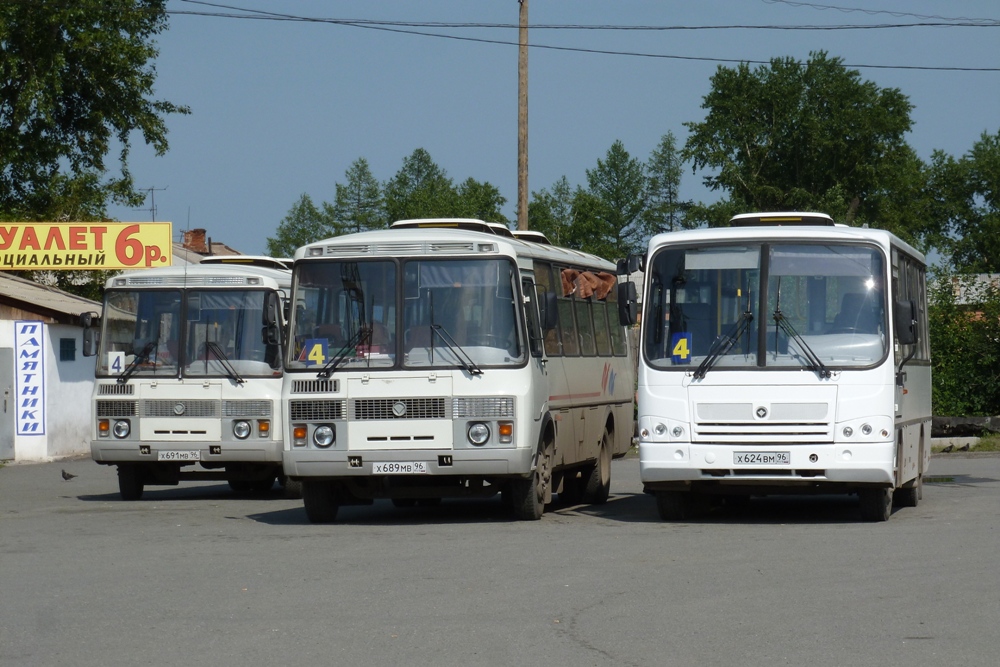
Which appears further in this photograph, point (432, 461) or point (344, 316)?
point (344, 316)

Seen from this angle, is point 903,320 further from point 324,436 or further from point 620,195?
point 620,195

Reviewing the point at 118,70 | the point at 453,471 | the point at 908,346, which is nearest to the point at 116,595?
the point at 453,471

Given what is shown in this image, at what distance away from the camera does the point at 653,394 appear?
49.8 ft

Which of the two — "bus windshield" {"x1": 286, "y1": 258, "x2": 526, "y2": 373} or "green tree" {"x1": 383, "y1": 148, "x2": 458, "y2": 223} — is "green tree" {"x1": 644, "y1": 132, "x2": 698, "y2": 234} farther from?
"bus windshield" {"x1": 286, "y1": 258, "x2": 526, "y2": 373}

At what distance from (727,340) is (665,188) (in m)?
108

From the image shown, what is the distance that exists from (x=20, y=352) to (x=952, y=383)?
747 inches

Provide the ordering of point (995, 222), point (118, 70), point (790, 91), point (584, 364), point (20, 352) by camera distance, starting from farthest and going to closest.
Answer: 1. point (995, 222)
2. point (790, 91)
3. point (118, 70)
4. point (20, 352)
5. point (584, 364)

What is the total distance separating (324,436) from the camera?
50.6 ft

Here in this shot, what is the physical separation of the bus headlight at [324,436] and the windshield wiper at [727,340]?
349cm

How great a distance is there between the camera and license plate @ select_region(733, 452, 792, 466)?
48.2 ft

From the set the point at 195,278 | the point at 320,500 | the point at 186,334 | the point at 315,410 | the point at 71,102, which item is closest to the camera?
the point at 315,410

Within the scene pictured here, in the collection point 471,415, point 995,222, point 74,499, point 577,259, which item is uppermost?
point 995,222

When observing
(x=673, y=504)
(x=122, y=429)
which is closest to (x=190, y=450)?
(x=122, y=429)

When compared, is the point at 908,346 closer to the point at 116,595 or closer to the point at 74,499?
the point at 116,595
